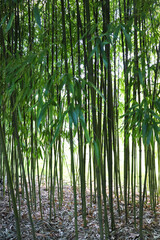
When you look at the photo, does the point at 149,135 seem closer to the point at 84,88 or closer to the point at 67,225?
the point at 84,88

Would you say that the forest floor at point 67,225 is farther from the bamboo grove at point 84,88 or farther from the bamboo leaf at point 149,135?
the bamboo leaf at point 149,135

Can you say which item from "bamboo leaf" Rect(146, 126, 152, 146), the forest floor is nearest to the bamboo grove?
"bamboo leaf" Rect(146, 126, 152, 146)

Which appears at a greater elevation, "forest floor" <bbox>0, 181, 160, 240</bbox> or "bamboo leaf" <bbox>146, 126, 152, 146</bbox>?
"bamboo leaf" <bbox>146, 126, 152, 146</bbox>

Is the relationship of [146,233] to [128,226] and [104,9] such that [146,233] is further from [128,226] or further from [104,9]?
[104,9]

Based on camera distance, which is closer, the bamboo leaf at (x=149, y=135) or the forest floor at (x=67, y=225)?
the bamboo leaf at (x=149, y=135)

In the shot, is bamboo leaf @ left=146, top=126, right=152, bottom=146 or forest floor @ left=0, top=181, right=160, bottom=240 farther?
forest floor @ left=0, top=181, right=160, bottom=240

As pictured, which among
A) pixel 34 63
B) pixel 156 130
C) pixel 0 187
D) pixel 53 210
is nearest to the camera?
pixel 156 130

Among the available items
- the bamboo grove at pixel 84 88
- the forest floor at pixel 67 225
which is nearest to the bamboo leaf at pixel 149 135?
the bamboo grove at pixel 84 88

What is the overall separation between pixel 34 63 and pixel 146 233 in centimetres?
194

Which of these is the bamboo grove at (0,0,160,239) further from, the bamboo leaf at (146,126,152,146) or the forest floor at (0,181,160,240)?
the forest floor at (0,181,160,240)

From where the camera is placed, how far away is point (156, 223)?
8.67 ft

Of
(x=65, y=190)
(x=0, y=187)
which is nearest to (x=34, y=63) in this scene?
(x=0, y=187)

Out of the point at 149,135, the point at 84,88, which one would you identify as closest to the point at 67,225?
the point at 84,88

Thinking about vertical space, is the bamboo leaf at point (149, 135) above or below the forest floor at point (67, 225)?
above
